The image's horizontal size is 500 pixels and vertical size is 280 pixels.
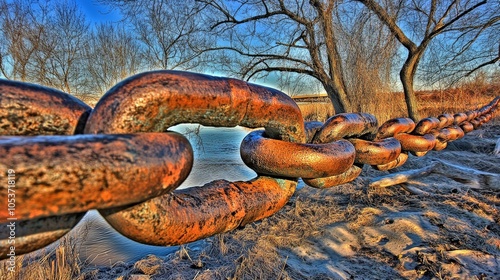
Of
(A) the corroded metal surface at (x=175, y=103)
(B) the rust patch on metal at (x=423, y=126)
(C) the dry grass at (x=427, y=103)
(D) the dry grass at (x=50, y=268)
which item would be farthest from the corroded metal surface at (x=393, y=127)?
(C) the dry grass at (x=427, y=103)

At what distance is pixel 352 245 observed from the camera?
7.25ft

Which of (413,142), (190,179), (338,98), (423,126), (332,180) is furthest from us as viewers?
(338,98)

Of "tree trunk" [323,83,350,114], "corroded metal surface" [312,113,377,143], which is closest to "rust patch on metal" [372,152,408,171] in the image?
"corroded metal surface" [312,113,377,143]

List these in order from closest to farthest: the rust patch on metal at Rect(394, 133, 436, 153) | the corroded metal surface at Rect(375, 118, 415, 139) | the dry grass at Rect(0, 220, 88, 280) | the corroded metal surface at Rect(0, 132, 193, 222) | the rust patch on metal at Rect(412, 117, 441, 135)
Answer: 1. the corroded metal surface at Rect(0, 132, 193, 222)
2. the corroded metal surface at Rect(375, 118, 415, 139)
3. the rust patch on metal at Rect(394, 133, 436, 153)
4. the rust patch on metal at Rect(412, 117, 441, 135)
5. the dry grass at Rect(0, 220, 88, 280)

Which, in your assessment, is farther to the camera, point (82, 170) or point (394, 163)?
point (394, 163)

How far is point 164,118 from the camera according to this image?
0.54 m

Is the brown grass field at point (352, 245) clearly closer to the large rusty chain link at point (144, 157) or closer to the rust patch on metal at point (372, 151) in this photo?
the rust patch on metal at point (372, 151)

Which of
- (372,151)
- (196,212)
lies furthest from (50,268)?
(372,151)

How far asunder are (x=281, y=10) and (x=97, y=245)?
600 centimetres

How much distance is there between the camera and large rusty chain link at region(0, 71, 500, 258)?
373 millimetres

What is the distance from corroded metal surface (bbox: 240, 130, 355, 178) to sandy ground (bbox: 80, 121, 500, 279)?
120 centimetres

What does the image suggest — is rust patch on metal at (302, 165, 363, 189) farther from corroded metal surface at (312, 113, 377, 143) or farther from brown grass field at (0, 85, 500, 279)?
brown grass field at (0, 85, 500, 279)

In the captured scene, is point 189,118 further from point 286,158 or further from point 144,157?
point 286,158

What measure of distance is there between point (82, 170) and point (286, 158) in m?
0.49
